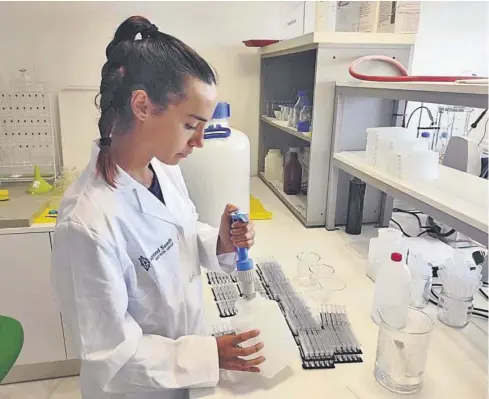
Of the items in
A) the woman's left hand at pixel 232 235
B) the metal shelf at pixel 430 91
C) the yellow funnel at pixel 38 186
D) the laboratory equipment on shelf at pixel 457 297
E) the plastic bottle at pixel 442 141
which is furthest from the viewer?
the plastic bottle at pixel 442 141

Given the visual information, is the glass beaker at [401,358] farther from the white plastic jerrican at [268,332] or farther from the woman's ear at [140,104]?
the woman's ear at [140,104]

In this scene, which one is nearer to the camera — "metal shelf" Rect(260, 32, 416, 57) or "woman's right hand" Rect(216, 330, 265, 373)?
"woman's right hand" Rect(216, 330, 265, 373)

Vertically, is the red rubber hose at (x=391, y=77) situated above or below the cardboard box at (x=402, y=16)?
below

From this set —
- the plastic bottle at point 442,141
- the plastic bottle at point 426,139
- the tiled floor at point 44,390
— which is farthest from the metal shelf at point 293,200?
the tiled floor at point 44,390

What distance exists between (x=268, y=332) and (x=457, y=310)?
0.52 m

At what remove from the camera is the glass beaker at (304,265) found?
1243 millimetres

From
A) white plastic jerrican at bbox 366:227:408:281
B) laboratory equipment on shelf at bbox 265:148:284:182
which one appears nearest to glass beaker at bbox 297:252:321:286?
white plastic jerrican at bbox 366:227:408:281

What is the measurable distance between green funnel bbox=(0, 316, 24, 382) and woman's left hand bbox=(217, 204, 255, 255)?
0.60 metres

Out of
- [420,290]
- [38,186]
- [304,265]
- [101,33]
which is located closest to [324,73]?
[304,265]

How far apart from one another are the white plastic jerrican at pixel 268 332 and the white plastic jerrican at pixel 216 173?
62 centimetres

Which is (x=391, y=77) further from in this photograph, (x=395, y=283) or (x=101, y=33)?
(x=101, y=33)

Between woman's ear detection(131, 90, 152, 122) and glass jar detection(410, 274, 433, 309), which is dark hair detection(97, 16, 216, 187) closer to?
woman's ear detection(131, 90, 152, 122)

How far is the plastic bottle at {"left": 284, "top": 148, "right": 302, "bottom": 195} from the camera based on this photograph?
6.58 feet

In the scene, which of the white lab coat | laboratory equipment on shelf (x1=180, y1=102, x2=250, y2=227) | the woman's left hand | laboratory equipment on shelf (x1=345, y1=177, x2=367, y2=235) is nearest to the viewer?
the white lab coat
